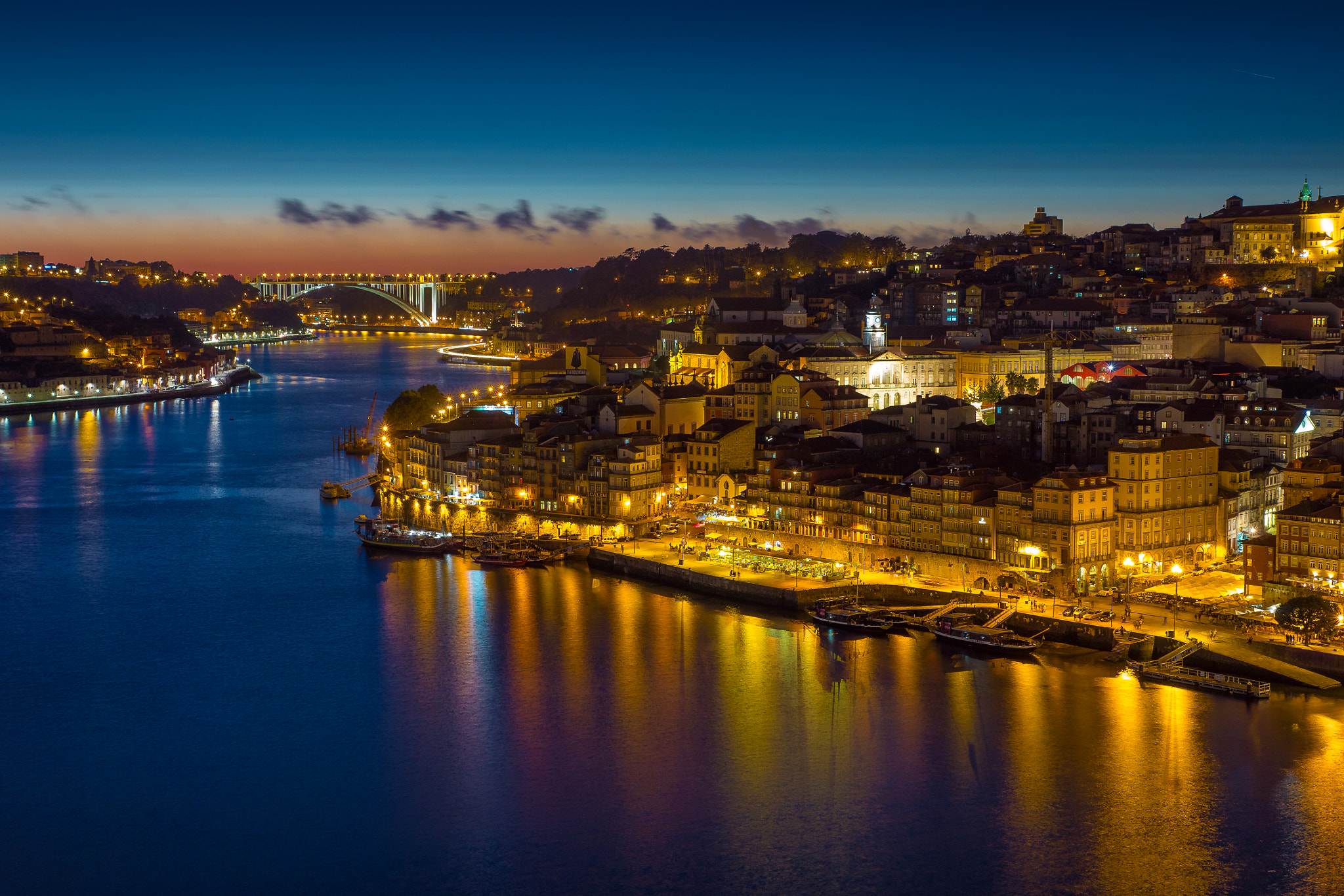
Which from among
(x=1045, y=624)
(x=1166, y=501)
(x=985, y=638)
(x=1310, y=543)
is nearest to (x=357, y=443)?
(x=1166, y=501)

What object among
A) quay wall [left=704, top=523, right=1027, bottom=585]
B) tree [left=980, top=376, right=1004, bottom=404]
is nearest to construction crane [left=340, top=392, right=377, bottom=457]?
quay wall [left=704, top=523, right=1027, bottom=585]

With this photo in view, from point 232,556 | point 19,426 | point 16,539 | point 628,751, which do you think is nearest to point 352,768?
point 628,751

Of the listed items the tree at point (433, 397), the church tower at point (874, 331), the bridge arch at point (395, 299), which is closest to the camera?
the church tower at point (874, 331)

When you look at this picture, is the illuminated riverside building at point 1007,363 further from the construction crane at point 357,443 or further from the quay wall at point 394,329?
the quay wall at point 394,329

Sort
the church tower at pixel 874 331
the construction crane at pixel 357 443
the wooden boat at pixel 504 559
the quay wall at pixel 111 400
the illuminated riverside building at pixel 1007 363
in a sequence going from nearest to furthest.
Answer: the wooden boat at pixel 504 559, the illuminated riverside building at pixel 1007 363, the church tower at pixel 874 331, the construction crane at pixel 357 443, the quay wall at pixel 111 400

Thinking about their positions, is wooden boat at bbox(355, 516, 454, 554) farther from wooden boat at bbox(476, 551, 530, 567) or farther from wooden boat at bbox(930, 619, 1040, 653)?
wooden boat at bbox(930, 619, 1040, 653)

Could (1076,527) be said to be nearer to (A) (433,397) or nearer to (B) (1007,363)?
(B) (1007,363)

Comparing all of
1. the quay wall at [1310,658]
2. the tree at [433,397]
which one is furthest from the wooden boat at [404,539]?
the quay wall at [1310,658]
